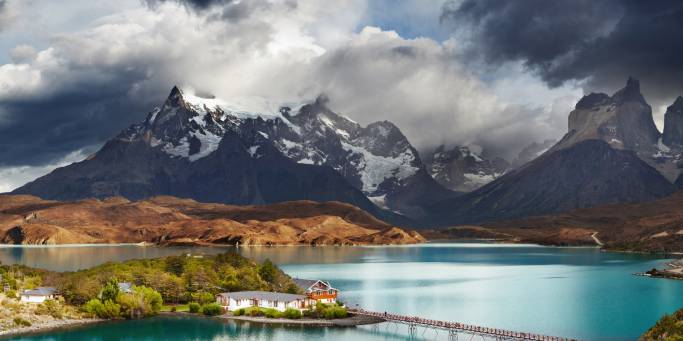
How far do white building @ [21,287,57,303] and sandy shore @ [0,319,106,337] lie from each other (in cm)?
1148

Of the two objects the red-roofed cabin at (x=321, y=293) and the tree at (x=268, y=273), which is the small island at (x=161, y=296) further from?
the tree at (x=268, y=273)

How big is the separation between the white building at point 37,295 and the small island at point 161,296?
0.56 feet

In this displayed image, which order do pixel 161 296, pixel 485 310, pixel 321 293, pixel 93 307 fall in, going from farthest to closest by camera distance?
pixel 485 310
pixel 161 296
pixel 321 293
pixel 93 307

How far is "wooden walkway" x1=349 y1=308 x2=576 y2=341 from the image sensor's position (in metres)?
112

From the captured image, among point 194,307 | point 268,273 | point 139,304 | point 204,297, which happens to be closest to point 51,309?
point 139,304

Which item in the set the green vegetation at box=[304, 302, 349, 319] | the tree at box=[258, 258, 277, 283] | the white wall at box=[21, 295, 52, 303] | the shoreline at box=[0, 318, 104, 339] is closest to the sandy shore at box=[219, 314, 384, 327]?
the green vegetation at box=[304, 302, 349, 319]

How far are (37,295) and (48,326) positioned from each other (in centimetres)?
1422

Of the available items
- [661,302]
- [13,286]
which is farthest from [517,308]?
[13,286]

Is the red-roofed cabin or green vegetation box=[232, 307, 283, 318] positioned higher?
the red-roofed cabin

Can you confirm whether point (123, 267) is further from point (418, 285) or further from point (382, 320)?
point (418, 285)

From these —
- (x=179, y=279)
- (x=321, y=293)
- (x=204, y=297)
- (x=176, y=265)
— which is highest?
(x=176, y=265)

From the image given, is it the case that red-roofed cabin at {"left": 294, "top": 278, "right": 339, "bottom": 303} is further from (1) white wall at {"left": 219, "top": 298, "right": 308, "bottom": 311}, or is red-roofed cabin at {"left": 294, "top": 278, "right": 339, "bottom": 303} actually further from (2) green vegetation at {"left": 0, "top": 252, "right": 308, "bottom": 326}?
(2) green vegetation at {"left": 0, "top": 252, "right": 308, "bottom": 326}

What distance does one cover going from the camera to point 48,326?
124 metres

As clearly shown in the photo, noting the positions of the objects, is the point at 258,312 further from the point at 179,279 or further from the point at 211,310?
the point at 179,279
